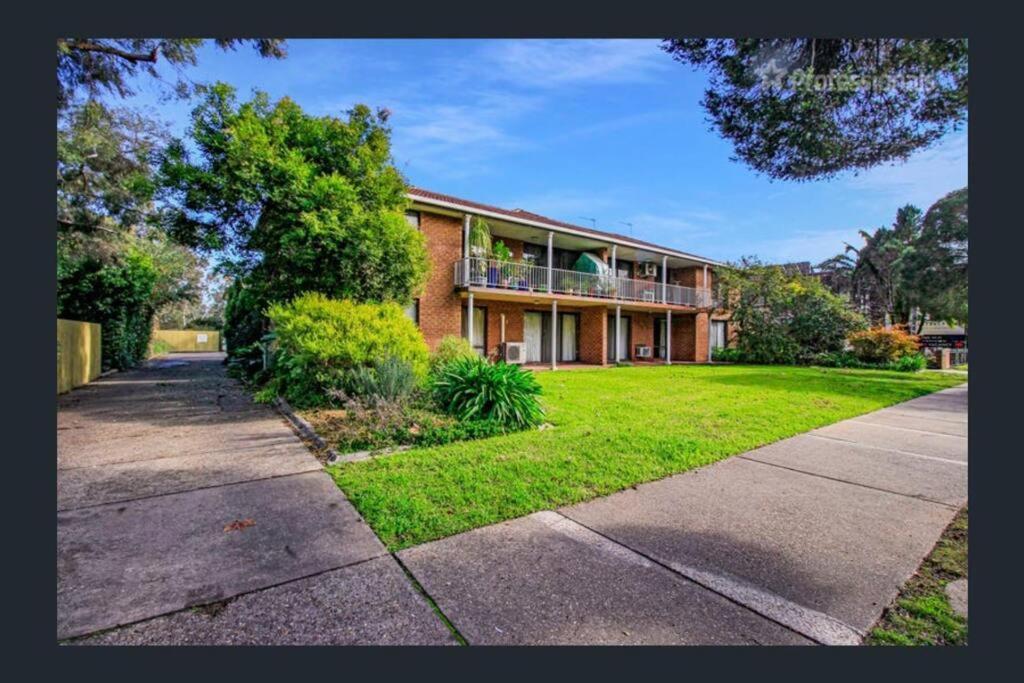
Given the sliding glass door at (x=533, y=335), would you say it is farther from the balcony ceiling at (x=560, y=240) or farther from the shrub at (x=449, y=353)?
the shrub at (x=449, y=353)

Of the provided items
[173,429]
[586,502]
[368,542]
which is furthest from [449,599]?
[173,429]

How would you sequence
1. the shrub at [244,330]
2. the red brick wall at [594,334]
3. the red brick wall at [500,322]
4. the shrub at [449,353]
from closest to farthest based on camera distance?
the shrub at [449,353], the shrub at [244,330], the red brick wall at [500,322], the red brick wall at [594,334]

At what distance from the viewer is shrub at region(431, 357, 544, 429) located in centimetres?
639

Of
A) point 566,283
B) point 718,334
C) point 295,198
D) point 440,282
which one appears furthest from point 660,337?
point 295,198

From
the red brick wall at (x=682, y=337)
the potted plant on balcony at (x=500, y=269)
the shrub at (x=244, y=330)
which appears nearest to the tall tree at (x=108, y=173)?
the shrub at (x=244, y=330)

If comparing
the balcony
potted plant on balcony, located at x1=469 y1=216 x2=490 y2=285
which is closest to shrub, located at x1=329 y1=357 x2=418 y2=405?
the balcony

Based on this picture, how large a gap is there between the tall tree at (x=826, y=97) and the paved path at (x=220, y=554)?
4.84 meters

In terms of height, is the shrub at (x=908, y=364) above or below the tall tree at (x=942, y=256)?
below

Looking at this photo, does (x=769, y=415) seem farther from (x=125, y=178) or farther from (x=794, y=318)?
(x=794, y=318)

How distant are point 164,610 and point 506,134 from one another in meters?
5.63

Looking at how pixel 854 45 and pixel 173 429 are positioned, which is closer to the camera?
pixel 854 45

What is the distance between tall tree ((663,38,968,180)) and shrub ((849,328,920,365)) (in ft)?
63.3

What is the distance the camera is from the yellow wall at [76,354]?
1076 cm

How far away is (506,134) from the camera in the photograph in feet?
18.8
